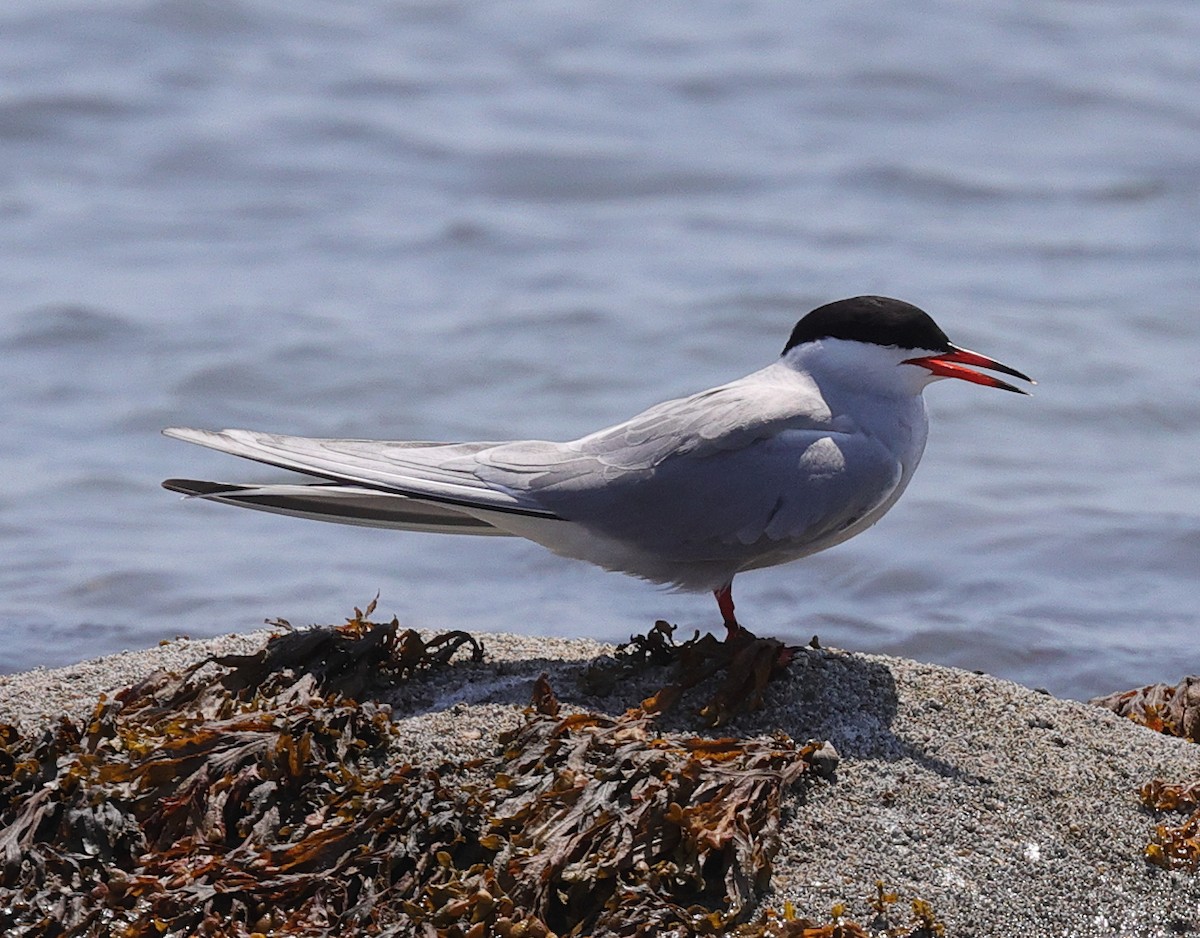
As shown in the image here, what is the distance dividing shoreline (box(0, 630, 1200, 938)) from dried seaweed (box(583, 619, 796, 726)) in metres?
0.03

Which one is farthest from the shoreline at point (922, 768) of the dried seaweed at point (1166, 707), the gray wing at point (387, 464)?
the gray wing at point (387, 464)

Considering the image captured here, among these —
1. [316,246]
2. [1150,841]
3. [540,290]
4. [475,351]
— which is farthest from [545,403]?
[1150,841]

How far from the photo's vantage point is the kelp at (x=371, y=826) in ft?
9.76

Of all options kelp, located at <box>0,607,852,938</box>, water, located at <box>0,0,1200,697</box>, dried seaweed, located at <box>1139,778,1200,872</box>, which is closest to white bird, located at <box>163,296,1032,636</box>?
kelp, located at <box>0,607,852,938</box>

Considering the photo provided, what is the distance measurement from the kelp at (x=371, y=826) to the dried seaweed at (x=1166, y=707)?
1.33 m

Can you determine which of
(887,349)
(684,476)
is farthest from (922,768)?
(887,349)

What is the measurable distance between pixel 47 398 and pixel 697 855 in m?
5.79

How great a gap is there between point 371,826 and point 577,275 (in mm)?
6595

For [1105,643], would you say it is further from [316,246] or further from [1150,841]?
[316,246]

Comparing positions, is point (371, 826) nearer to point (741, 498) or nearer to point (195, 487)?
point (195, 487)

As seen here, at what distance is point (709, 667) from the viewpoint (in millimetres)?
3840

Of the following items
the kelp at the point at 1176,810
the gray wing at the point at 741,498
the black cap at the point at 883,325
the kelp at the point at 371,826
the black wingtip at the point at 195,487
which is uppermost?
the black cap at the point at 883,325

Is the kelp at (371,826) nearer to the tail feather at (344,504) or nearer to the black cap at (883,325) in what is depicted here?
the tail feather at (344,504)

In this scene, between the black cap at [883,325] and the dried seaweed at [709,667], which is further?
the black cap at [883,325]
